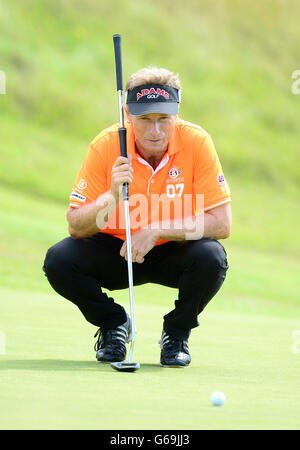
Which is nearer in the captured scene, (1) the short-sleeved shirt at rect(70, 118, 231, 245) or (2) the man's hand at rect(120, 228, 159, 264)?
(2) the man's hand at rect(120, 228, 159, 264)

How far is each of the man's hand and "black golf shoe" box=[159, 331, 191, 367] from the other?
0.48 meters

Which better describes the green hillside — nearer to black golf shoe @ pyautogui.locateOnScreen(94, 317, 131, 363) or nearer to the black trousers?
the black trousers

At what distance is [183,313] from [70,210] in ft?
2.90

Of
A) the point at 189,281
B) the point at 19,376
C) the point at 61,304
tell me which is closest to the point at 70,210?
the point at 189,281

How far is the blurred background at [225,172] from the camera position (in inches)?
142

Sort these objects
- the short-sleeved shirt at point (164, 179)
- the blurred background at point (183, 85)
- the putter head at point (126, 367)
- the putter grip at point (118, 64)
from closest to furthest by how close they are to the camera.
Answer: the putter head at point (126, 367) < the short-sleeved shirt at point (164, 179) < the putter grip at point (118, 64) < the blurred background at point (183, 85)

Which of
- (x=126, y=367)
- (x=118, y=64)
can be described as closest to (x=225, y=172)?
(x=118, y=64)

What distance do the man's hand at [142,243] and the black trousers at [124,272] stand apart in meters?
0.23

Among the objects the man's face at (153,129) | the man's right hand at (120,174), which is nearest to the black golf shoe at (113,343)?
the man's right hand at (120,174)

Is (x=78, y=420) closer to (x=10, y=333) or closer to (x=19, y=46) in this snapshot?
(x=10, y=333)

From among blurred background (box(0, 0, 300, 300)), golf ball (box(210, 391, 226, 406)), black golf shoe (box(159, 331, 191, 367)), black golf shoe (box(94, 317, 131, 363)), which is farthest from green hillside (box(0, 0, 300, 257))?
golf ball (box(210, 391, 226, 406))

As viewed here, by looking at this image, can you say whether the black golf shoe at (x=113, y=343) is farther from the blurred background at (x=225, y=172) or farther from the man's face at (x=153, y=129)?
the man's face at (x=153, y=129)

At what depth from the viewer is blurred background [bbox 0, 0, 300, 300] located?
25203 millimetres

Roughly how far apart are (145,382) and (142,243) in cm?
105
